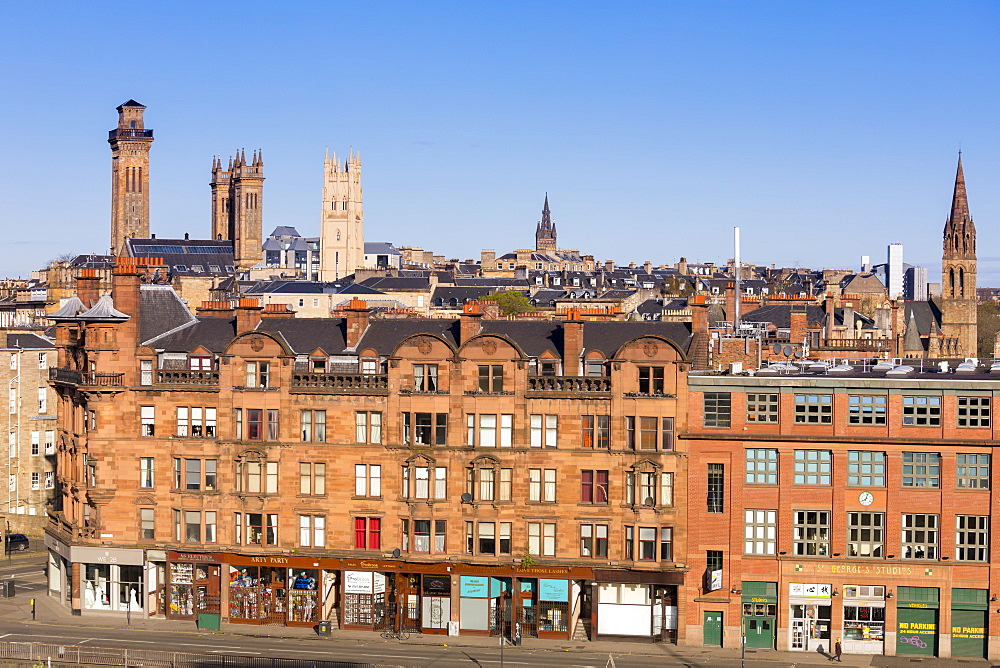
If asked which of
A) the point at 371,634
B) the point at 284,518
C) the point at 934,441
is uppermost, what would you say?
the point at 934,441

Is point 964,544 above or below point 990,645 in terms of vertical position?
above

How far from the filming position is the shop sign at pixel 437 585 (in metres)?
71.9

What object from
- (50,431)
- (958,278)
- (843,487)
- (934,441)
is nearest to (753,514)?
(843,487)

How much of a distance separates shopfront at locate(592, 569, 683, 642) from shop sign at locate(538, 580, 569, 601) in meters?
1.56

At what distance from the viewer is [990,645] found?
217 feet

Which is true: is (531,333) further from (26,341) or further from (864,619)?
(26,341)

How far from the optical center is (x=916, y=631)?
67188mm

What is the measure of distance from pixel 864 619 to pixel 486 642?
17.5 metres

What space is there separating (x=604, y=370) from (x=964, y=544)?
722 inches

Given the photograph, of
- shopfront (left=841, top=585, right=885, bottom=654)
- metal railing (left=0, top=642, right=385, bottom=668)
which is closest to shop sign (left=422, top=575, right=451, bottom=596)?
metal railing (left=0, top=642, right=385, bottom=668)

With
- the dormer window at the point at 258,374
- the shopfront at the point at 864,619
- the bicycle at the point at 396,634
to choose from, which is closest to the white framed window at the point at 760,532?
the shopfront at the point at 864,619

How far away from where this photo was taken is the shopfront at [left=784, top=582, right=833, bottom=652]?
224 ft

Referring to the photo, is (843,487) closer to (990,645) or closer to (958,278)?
(990,645)

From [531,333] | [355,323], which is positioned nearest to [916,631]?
[531,333]
